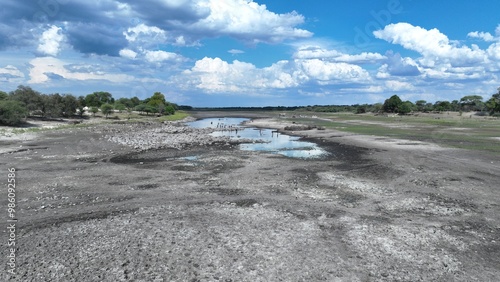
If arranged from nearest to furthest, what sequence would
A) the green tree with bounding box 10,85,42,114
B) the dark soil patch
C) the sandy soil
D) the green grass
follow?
the sandy soil → the dark soil patch → the green grass → the green tree with bounding box 10,85,42,114

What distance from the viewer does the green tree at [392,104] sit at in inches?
7275

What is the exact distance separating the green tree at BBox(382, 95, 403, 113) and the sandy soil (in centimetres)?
16492

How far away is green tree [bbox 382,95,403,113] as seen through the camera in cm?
18479

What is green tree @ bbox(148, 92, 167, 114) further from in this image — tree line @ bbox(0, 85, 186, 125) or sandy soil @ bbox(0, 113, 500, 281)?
sandy soil @ bbox(0, 113, 500, 281)

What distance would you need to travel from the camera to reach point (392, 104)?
186375 mm

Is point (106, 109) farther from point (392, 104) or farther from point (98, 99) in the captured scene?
point (392, 104)

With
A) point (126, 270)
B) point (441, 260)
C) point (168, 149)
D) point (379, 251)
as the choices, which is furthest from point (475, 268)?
point (168, 149)

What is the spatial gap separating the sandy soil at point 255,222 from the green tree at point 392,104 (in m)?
165

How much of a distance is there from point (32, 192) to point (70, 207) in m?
4.92

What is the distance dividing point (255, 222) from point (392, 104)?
18920cm

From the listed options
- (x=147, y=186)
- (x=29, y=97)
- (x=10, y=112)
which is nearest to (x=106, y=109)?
(x=29, y=97)

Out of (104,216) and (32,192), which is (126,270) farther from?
(32,192)

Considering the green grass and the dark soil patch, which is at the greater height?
the green grass

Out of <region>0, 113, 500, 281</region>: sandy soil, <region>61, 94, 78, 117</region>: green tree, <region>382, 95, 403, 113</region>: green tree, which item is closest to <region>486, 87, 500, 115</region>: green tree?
<region>382, 95, 403, 113</region>: green tree
